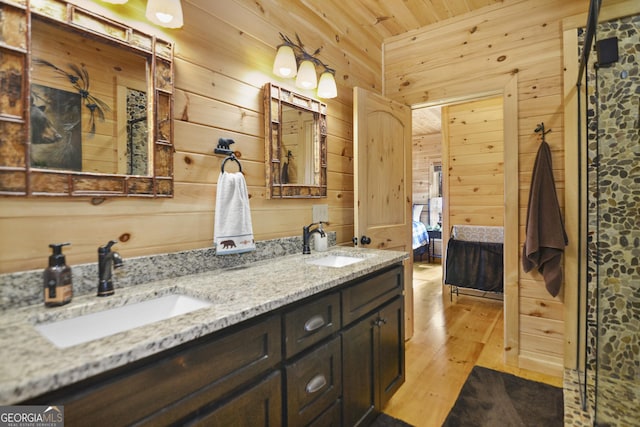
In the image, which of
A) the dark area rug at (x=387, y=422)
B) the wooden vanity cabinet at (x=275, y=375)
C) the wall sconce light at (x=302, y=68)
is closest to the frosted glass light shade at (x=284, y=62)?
the wall sconce light at (x=302, y=68)

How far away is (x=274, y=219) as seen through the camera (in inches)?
74.2

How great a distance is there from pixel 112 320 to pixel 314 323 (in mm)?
684

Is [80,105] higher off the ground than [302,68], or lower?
lower

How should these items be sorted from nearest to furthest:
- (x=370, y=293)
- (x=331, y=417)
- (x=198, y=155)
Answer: (x=331, y=417), (x=198, y=155), (x=370, y=293)

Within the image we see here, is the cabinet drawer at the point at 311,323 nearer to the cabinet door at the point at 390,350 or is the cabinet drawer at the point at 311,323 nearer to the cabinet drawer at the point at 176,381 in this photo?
the cabinet drawer at the point at 176,381

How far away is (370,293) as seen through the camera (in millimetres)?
1600

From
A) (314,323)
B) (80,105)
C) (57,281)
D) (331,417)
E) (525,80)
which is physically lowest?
(331,417)

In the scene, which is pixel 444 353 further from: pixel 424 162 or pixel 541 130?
pixel 424 162

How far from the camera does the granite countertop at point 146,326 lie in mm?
597

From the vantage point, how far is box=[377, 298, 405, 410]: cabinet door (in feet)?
5.57

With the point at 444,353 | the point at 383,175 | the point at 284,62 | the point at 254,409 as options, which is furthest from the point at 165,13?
the point at 444,353

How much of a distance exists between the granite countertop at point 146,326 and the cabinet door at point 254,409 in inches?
9.0

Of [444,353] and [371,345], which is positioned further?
[444,353]

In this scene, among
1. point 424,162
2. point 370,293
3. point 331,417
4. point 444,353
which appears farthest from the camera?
point 424,162
